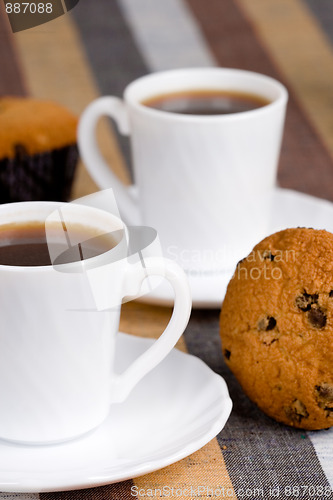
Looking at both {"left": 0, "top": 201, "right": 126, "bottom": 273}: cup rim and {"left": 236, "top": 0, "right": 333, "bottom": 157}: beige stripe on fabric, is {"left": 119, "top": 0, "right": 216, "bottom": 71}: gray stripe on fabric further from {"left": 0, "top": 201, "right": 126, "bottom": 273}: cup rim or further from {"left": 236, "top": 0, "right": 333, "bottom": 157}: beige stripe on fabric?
{"left": 0, "top": 201, "right": 126, "bottom": 273}: cup rim

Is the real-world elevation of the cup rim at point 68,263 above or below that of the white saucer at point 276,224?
above

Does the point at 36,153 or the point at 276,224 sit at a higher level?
the point at 36,153

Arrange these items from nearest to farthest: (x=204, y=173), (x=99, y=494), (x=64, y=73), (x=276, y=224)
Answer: (x=99, y=494), (x=204, y=173), (x=276, y=224), (x=64, y=73)

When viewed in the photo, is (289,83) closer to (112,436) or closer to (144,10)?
(144,10)

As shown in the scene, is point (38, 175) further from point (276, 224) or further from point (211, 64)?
point (211, 64)

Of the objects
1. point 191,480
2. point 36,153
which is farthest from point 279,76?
point 191,480

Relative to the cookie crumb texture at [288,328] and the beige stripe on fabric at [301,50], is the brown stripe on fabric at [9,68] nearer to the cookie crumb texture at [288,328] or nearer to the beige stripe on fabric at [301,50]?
the beige stripe on fabric at [301,50]

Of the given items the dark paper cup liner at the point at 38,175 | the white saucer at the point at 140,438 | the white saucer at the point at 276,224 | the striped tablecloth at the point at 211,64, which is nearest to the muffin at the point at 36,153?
the dark paper cup liner at the point at 38,175
